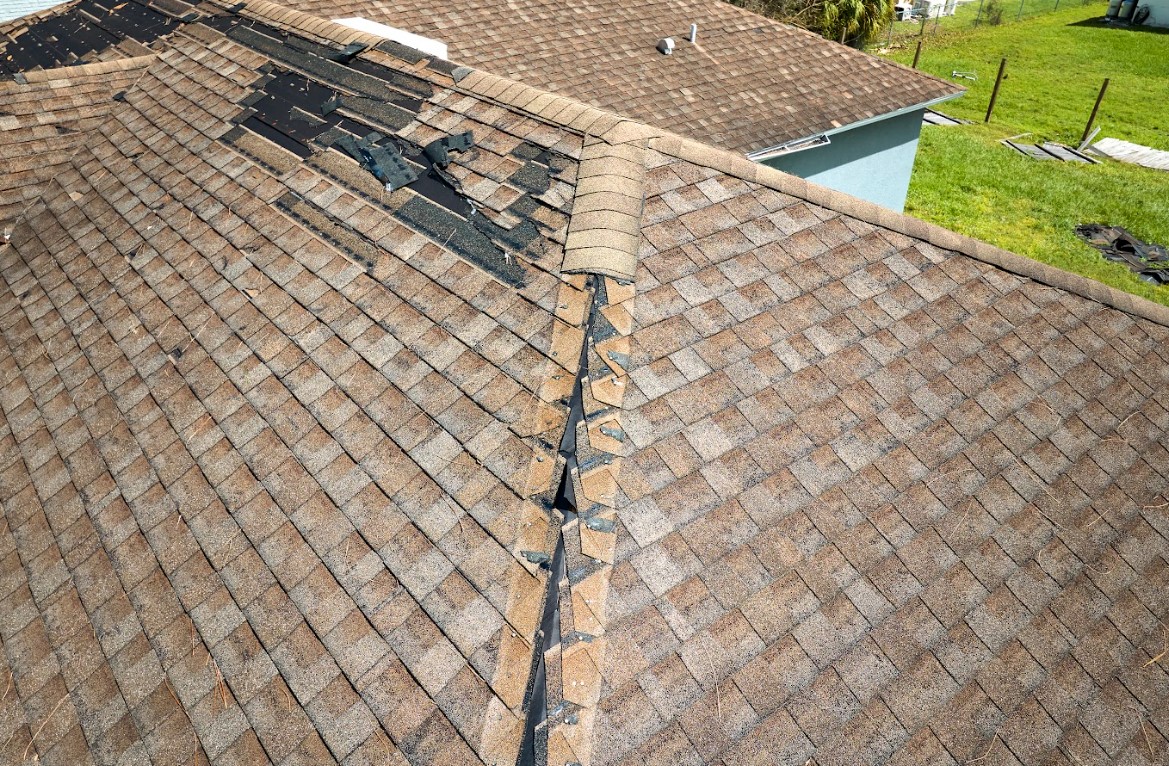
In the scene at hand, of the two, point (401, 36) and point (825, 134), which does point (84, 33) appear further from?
point (825, 134)

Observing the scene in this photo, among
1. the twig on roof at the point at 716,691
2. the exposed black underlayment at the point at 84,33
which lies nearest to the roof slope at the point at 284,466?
the twig on roof at the point at 716,691

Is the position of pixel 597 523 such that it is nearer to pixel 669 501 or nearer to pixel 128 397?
pixel 669 501

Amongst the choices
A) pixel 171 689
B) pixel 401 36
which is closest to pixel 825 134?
pixel 401 36

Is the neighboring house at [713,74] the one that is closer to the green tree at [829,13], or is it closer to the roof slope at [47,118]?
the roof slope at [47,118]

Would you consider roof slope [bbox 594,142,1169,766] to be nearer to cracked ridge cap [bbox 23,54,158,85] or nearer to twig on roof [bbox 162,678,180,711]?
twig on roof [bbox 162,678,180,711]

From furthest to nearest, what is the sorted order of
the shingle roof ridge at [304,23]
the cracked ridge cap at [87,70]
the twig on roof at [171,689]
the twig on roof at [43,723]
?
the cracked ridge cap at [87,70] < the shingle roof ridge at [304,23] < the twig on roof at [43,723] < the twig on roof at [171,689]

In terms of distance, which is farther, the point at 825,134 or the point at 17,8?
the point at 17,8
